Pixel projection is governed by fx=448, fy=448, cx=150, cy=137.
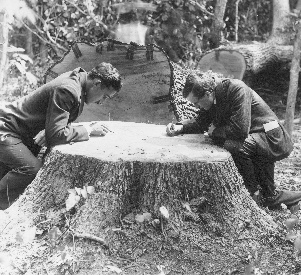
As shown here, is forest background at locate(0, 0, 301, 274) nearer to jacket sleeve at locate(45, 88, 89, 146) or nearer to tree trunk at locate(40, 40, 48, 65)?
tree trunk at locate(40, 40, 48, 65)

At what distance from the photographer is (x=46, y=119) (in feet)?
11.0

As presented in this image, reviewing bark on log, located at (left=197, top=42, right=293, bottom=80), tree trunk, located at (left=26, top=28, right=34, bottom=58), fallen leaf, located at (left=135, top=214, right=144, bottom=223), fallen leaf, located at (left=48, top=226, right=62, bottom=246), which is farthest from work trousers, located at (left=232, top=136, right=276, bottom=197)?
tree trunk, located at (left=26, top=28, right=34, bottom=58)

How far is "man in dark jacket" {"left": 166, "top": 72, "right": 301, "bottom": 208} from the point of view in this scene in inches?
133

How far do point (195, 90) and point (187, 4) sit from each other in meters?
4.86

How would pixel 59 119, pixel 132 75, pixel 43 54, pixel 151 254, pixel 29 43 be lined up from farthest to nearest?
pixel 29 43, pixel 43 54, pixel 132 75, pixel 59 119, pixel 151 254

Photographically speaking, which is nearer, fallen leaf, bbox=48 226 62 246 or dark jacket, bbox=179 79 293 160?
fallen leaf, bbox=48 226 62 246

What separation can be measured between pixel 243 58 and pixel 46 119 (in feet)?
14.4

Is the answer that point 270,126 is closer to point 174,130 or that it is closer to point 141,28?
point 174,130

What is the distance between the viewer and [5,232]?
10.5 feet

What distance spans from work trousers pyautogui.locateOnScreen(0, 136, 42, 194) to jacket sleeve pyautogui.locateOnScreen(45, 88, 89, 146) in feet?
1.12

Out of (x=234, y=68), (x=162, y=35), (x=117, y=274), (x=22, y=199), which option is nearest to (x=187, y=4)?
(x=162, y=35)

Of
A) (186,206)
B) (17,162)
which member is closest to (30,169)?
(17,162)

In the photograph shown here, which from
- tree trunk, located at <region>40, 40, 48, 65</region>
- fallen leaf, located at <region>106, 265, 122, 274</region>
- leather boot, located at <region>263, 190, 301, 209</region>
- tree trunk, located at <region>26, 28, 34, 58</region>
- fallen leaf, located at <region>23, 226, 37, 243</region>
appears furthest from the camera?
tree trunk, located at <region>26, 28, 34, 58</region>

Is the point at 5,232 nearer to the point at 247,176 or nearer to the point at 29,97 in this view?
the point at 29,97
